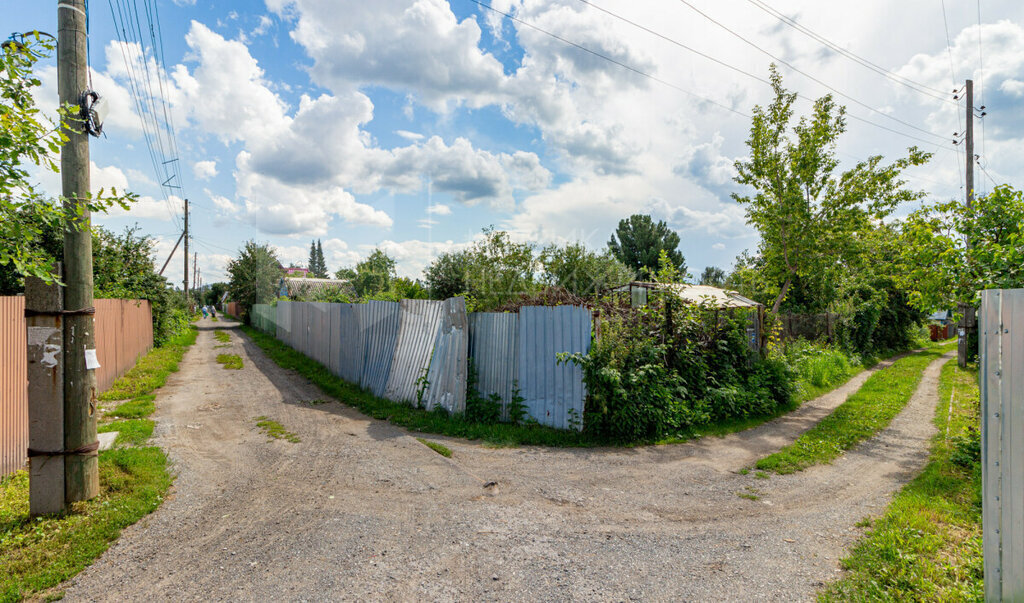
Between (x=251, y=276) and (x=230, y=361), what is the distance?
72.2 ft

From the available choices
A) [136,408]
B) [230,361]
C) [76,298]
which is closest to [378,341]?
[136,408]

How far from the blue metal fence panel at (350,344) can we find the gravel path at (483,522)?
3.56 meters

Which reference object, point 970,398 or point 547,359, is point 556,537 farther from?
point 970,398

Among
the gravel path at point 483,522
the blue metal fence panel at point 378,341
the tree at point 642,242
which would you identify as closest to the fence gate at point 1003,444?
the gravel path at point 483,522

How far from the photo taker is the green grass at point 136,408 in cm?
766

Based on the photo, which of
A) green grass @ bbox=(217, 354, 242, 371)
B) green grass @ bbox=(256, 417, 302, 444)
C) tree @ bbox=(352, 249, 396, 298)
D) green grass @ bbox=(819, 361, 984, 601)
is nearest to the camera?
green grass @ bbox=(819, 361, 984, 601)

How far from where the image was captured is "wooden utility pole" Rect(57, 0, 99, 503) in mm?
4070

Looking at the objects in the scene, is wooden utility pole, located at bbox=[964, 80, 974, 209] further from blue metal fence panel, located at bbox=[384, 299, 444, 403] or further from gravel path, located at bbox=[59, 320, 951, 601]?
blue metal fence panel, located at bbox=[384, 299, 444, 403]

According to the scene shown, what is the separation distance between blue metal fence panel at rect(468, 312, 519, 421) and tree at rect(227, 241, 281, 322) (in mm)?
30387

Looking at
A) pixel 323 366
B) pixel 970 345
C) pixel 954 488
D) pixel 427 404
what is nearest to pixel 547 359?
pixel 427 404

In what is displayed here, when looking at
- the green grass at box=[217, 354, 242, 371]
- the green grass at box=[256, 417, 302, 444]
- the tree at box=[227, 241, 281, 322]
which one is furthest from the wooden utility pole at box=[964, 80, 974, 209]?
the tree at box=[227, 241, 281, 322]

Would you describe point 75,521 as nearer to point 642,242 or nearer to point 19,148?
point 19,148

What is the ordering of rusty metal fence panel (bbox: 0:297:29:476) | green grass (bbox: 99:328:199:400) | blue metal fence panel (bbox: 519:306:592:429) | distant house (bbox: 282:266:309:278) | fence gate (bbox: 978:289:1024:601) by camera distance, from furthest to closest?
distant house (bbox: 282:266:309:278) → green grass (bbox: 99:328:199:400) → blue metal fence panel (bbox: 519:306:592:429) → rusty metal fence panel (bbox: 0:297:29:476) → fence gate (bbox: 978:289:1024:601)

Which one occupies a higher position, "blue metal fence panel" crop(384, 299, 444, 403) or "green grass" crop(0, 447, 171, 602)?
"blue metal fence panel" crop(384, 299, 444, 403)
